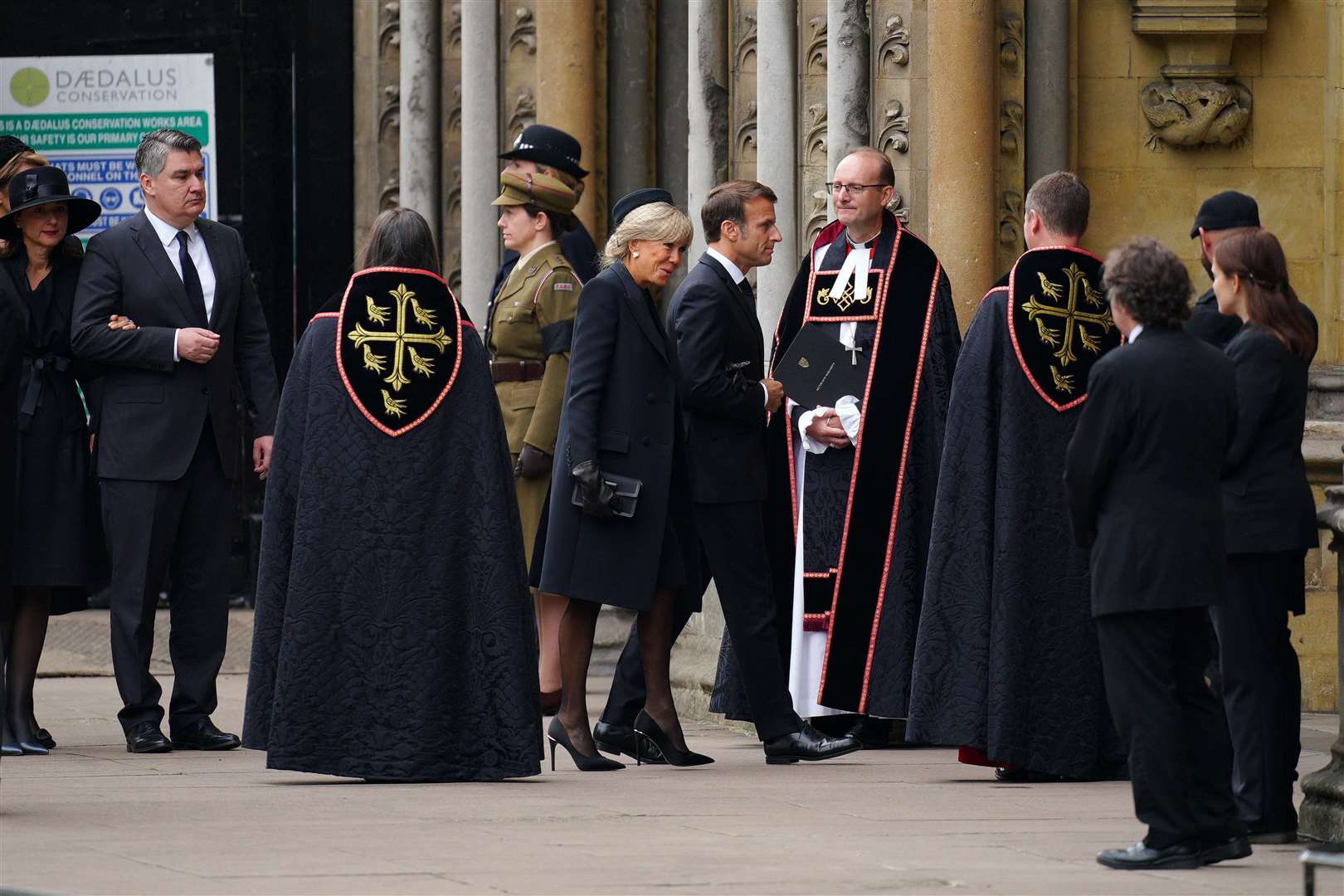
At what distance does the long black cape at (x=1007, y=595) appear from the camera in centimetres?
814

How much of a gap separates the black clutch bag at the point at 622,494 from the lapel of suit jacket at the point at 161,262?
173cm

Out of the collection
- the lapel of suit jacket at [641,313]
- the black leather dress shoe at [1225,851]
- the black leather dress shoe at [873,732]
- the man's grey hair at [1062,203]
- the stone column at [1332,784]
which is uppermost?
the man's grey hair at [1062,203]

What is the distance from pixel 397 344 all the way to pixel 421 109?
5.33 m

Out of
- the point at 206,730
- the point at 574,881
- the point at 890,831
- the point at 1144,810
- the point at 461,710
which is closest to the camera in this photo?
the point at 574,881

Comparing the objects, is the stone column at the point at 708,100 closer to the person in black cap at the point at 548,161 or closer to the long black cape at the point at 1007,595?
the person in black cap at the point at 548,161

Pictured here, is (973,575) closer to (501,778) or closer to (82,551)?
(501,778)

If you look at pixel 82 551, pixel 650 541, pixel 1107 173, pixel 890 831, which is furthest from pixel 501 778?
pixel 1107 173

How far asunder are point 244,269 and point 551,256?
42.6 inches

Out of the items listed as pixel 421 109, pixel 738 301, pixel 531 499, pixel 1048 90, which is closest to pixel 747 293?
pixel 738 301

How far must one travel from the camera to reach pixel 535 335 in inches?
381

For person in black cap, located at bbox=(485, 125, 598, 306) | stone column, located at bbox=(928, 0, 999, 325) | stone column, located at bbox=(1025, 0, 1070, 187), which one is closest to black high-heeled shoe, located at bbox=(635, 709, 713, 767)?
person in black cap, located at bbox=(485, 125, 598, 306)

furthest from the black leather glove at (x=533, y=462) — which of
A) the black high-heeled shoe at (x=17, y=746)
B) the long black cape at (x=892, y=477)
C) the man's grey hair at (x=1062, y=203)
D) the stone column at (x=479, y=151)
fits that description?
the stone column at (x=479, y=151)

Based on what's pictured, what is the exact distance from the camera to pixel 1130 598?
20.6ft

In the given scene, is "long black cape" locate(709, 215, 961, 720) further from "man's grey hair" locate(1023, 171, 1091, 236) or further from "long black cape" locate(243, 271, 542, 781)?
"long black cape" locate(243, 271, 542, 781)
